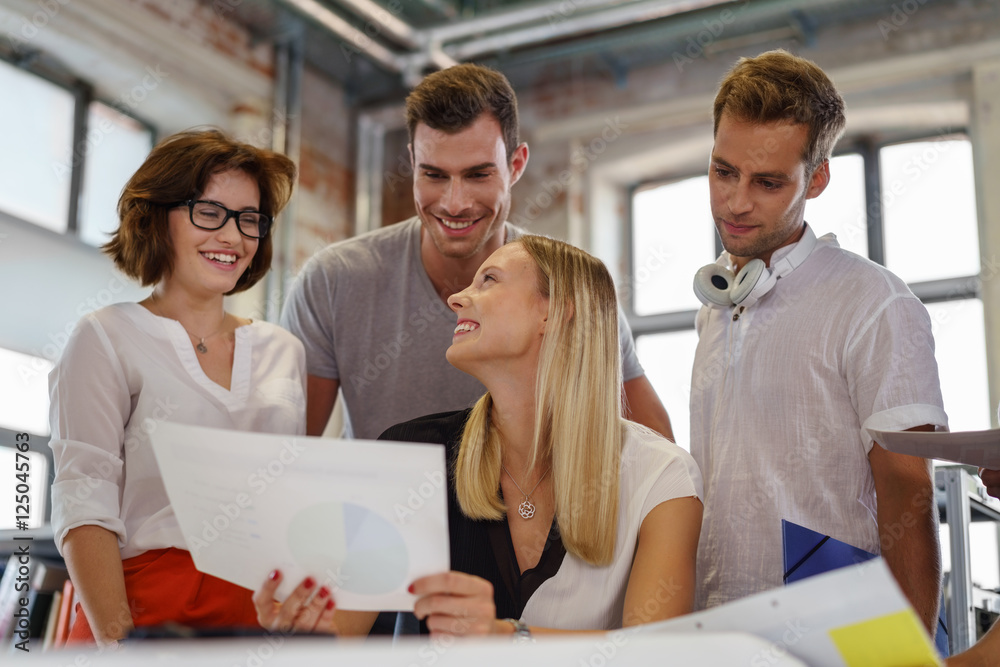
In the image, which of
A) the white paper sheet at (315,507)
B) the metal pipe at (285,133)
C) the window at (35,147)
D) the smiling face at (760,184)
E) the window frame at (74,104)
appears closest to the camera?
the white paper sheet at (315,507)

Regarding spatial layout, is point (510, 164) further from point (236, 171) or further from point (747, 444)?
point (747, 444)

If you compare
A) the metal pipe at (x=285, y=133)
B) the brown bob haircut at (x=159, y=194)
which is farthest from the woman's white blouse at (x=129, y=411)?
the metal pipe at (x=285, y=133)

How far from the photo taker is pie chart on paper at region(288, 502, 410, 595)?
122 cm

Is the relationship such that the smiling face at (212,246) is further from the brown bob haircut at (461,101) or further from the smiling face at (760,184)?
the smiling face at (760,184)

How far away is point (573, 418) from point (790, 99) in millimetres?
799

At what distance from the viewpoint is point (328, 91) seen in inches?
241

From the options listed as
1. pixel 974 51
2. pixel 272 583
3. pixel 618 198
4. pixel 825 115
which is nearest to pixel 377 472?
pixel 272 583

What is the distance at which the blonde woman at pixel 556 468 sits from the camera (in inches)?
68.0

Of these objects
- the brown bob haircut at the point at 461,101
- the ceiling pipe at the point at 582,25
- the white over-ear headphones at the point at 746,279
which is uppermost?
the ceiling pipe at the point at 582,25

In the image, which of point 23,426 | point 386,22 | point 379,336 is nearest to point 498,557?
point 379,336

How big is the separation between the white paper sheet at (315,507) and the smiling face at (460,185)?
1.32 metres

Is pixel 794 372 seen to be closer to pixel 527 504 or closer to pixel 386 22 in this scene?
pixel 527 504

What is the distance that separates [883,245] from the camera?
5.39 m

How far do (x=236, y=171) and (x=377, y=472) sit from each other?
119 centimetres
